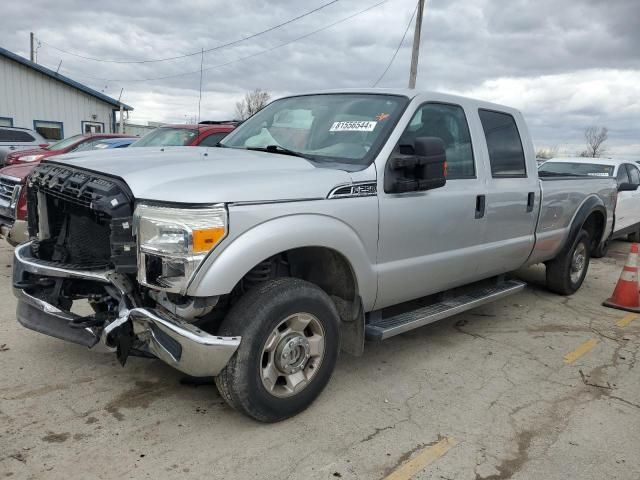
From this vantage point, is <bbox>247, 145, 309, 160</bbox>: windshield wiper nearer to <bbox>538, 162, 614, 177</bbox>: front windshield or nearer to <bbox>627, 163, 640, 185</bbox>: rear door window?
<bbox>538, 162, 614, 177</bbox>: front windshield

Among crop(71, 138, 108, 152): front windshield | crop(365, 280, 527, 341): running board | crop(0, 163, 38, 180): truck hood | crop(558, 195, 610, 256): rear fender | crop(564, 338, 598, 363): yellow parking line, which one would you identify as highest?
crop(71, 138, 108, 152): front windshield

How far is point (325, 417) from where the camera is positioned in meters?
3.35

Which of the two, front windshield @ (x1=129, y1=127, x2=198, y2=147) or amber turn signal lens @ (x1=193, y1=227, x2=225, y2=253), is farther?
front windshield @ (x1=129, y1=127, x2=198, y2=147)

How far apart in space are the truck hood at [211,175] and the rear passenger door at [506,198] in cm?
180

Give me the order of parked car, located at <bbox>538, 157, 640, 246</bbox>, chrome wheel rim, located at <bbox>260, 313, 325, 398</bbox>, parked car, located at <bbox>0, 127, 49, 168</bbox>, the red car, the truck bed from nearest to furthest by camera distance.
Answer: chrome wheel rim, located at <bbox>260, 313, 325, 398</bbox> → the red car → the truck bed → parked car, located at <bbox>538, 157, 640, 246</bbox> → parked car, located at <bbox>0, 127, 49, 168</bbox>

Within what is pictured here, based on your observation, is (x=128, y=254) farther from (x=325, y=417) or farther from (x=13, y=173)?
(x=13, y=173)

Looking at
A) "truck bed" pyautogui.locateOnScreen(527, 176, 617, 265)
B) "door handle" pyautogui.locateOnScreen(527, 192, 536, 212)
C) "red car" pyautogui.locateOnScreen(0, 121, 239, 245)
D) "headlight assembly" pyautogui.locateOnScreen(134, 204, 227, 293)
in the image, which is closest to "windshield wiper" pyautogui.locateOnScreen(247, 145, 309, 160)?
"headlight assembly" pyautogui.locateOnScreen(134, 204, 227, 293)

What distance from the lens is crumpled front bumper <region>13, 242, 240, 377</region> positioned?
2717mm

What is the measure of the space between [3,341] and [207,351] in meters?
2.44

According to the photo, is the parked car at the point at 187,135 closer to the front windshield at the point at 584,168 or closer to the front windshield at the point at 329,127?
the front windshield at the point at 329,127

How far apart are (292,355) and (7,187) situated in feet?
15.2

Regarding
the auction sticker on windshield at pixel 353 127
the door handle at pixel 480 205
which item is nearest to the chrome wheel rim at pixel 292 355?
the auction sticker on windshield at pixel 353 127

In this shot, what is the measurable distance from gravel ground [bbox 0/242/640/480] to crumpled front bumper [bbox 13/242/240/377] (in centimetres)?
50

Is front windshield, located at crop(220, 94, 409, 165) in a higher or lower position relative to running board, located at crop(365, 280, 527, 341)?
higher
